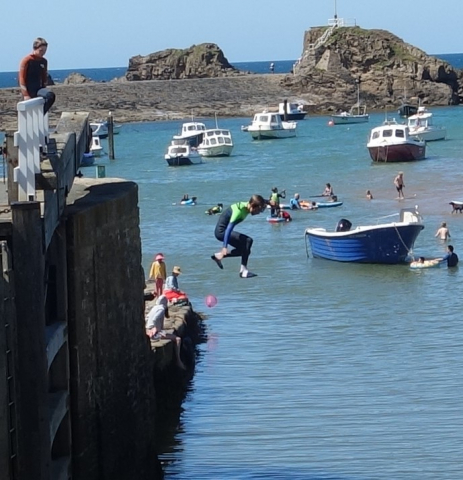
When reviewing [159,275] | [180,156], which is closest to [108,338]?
[159,275]

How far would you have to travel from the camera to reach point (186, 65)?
13025 centimetres

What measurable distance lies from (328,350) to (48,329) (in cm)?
1300

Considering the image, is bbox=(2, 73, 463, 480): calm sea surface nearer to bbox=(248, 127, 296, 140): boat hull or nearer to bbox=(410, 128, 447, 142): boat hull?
bbox=(410, 128, 447, 142): boat hull

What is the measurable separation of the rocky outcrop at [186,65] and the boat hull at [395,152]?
206 feet

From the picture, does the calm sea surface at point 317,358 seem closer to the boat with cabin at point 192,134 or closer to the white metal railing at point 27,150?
the white metal railing at point 27,150

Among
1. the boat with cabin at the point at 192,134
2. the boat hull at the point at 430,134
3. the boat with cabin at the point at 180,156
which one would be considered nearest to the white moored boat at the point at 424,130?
the boat hull at the point at 430,134

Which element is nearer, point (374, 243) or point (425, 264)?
point (425, 264)

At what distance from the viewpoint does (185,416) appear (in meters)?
18.8

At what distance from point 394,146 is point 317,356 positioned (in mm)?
42092

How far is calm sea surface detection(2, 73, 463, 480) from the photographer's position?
16.9 m

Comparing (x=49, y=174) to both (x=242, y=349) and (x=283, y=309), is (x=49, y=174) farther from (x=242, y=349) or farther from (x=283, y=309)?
(x=283, y=309)

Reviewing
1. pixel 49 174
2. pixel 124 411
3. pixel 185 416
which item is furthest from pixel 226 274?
pixel 49 174

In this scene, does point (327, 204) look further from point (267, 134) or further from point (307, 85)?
point (307, 85)

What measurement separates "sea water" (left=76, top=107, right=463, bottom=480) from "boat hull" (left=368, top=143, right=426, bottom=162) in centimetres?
1274
